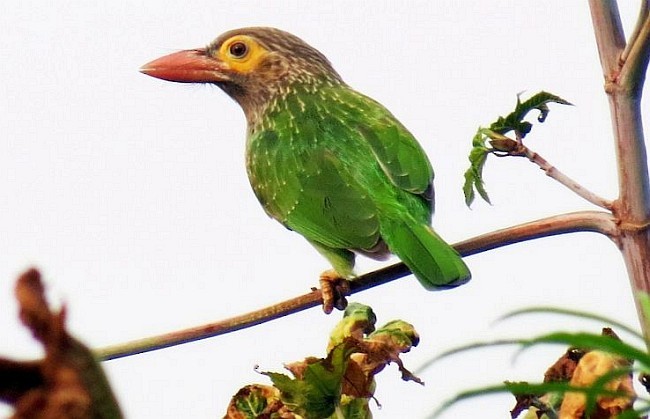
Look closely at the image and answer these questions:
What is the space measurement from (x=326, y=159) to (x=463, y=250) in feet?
5.82

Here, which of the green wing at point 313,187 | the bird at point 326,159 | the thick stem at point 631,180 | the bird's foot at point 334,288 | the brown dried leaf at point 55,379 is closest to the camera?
the brown dried leaf at point 55,379

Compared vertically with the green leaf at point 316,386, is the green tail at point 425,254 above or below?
below

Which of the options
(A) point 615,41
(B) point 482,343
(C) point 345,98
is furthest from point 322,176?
(B) point 482,343

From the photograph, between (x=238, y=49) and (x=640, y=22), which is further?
(x=238, y=49)

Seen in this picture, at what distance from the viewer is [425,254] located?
3.16 m

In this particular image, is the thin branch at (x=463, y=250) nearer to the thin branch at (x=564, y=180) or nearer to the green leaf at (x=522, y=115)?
the thin branch at (x=564, y=180)

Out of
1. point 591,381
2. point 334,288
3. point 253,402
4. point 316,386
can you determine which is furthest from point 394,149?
point 591,381

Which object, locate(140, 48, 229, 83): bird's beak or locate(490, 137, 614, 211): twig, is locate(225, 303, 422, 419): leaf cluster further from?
locate(140, 48, 229, 83): bird's beak

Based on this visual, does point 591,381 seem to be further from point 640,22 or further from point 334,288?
point 334,288

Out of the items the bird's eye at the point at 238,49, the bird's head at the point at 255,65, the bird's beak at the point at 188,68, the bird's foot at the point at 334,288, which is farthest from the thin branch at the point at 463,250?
the bird's eye at the point at 238,49

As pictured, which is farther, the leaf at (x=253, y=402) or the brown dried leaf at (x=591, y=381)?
the leaf at (x=253, y=402)

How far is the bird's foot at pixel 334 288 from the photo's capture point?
331 cm

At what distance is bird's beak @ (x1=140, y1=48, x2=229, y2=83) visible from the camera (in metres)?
4.29

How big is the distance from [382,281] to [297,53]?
2.73 m
